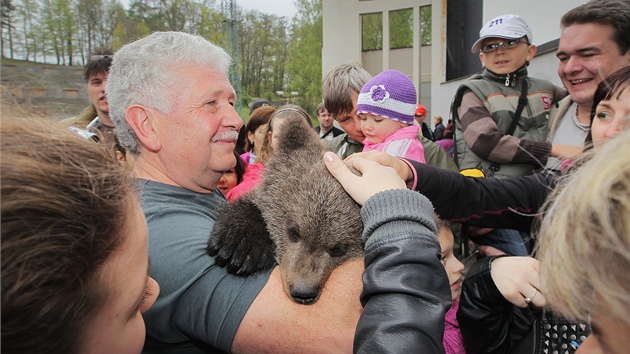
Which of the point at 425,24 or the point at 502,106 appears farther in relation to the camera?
the point at 425,24

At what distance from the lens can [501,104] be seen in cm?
379

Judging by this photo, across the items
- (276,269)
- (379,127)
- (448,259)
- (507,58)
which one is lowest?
(448,259)

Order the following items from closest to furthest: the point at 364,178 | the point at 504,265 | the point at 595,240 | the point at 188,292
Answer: the point at 595,240
the point at 188,292
the point at 364,178
the point at 504,265

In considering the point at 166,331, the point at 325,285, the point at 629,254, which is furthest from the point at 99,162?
the point at 629,254

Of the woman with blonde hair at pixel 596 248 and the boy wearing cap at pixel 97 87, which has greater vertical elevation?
the boy wearing cap at pixel 97 87

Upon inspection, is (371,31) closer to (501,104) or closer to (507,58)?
(507,58)

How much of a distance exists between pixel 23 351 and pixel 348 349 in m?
1.05

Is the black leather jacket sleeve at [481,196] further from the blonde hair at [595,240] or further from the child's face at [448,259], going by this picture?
the blonde hair at [595,240]

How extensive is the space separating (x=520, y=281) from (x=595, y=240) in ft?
3.38

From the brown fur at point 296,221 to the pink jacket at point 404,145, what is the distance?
1008mm

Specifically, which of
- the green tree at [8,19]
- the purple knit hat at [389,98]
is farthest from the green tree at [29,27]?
the purple knit hat at [389,98]

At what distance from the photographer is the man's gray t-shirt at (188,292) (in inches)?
60.7

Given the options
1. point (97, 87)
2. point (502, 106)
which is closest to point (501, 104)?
point (502, 106)

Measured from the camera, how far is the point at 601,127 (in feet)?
7.00
